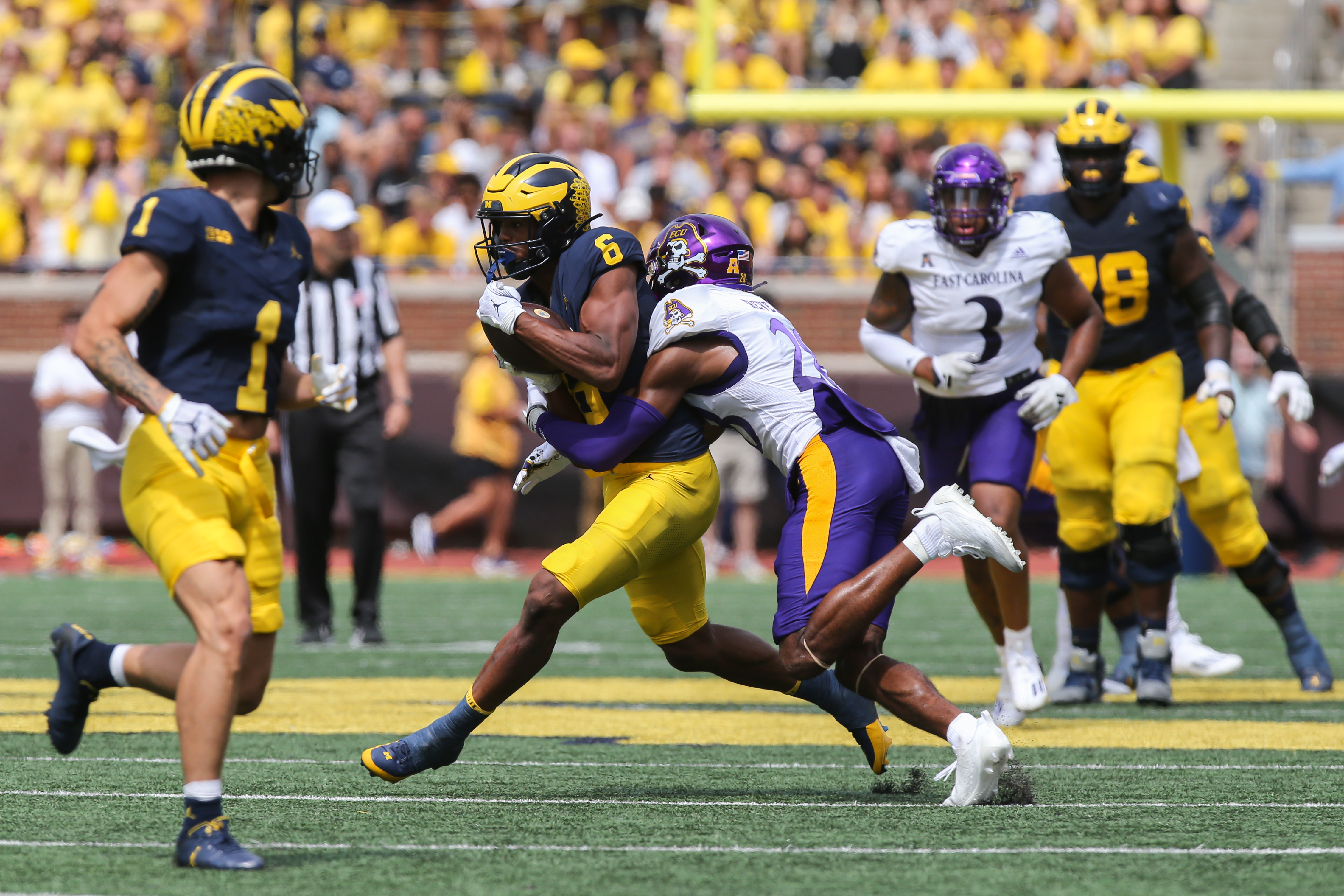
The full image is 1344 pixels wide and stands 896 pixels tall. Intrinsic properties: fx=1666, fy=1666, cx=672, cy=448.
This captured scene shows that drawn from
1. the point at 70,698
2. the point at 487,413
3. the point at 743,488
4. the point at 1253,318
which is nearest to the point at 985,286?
the point at 1253,318

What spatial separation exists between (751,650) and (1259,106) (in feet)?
21.2

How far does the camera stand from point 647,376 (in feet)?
14.0

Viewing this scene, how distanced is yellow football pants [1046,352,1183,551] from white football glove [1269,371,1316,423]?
358 mm

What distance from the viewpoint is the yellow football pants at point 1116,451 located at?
6.13 m

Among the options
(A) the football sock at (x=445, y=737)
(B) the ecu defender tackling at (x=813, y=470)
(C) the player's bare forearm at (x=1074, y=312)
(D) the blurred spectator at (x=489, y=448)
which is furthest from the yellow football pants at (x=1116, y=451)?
(D) the blurred spectator at (x=489, y=448)

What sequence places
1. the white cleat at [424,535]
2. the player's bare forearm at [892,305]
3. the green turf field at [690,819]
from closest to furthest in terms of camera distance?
the green turf field at [690,819] < the player's bare forearm at [892,305] < the white cleat at [424,535]

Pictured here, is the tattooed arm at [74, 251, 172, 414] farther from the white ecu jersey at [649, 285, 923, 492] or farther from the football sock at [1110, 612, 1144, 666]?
the football sock at [1110, 612, 1144, 666]

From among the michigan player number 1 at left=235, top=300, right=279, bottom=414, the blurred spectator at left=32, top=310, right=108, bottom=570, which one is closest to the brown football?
the michigan player number 1 at left=235, top=300, right=279, bottom=414

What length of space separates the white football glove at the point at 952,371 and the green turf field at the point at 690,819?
122cm

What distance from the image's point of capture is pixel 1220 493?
652 centimetres

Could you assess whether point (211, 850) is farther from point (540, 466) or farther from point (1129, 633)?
point (1129, 633)

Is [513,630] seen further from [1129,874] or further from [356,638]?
[356,638]

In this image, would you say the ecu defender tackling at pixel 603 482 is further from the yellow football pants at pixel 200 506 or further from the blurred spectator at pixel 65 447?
the blurred spectator at pixel 65 447

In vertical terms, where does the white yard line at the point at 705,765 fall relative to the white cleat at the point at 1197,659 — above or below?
above
